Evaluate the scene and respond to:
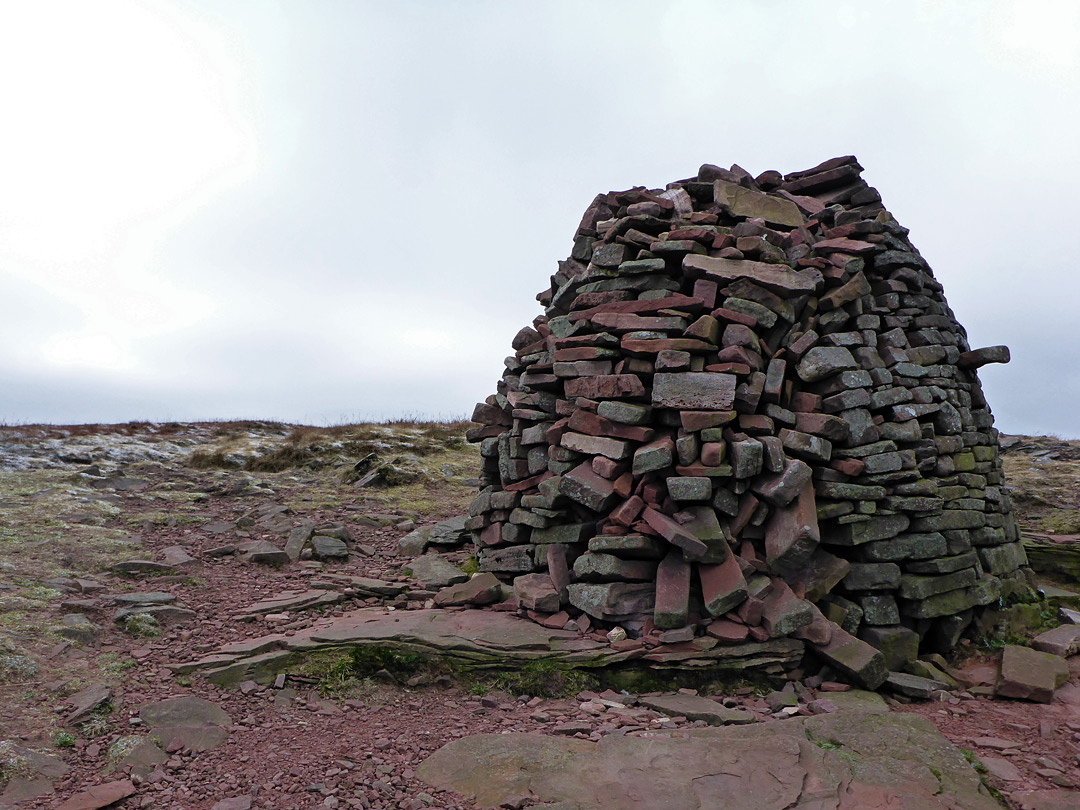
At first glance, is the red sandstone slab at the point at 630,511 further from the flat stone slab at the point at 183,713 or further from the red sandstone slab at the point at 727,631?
the flat stone slab at the point at 183,713

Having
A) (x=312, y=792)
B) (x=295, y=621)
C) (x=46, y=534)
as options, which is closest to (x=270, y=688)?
(x=295, y=621)

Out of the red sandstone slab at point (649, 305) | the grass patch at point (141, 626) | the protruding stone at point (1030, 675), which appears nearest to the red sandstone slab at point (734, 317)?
the red sandstone slab at point (649, 305)

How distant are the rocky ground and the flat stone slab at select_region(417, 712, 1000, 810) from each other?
31 cm

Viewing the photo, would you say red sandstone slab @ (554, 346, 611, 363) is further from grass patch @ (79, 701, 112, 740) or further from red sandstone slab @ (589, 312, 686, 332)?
grass patch @ (79, 701, 112, 740)

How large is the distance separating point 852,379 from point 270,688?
25.3 ft

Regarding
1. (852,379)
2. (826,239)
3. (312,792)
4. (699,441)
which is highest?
(826,239)

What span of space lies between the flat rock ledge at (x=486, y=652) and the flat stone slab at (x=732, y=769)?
1.24m

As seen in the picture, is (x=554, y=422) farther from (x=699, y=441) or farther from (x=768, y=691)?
(x=768, y=691)

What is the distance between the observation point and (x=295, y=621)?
874 centimetres

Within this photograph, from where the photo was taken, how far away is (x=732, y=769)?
17.5ft

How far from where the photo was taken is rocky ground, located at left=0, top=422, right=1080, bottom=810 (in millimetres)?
5414

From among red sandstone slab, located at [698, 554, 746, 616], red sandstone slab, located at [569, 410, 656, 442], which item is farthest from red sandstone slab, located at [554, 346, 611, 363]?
red sandstone slab, located at [698, 554, 746, 616]

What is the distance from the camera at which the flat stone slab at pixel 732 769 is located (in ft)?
16.4

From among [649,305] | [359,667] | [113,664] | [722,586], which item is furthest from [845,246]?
[113,664]
